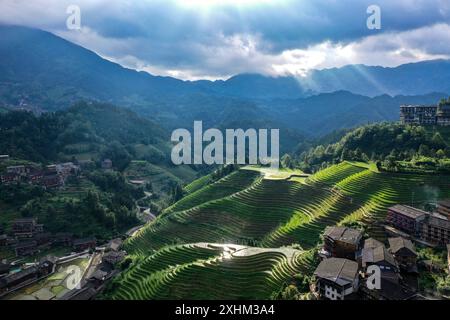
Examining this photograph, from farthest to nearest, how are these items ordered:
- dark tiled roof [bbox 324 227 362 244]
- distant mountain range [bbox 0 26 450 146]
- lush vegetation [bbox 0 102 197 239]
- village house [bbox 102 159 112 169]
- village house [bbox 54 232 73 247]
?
1. distant mountain range [bbox 0 26 450 146]
2. village house [bbox 102 159 112 169]
3. lush vegetation [bbox 0 102 197 239]
4. village house [bbox 54 232 73 247]
5. dark tiled roof [bbox 324 227 362 244]

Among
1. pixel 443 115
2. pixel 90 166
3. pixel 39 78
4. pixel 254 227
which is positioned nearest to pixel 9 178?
pixel 90 166

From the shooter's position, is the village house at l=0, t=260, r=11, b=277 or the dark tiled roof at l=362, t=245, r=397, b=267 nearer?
the dark tiled roof at l=362, t=245, r=397, b=267

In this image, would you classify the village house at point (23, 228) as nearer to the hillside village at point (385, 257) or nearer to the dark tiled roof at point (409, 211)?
the hillside village at point (385, 257)

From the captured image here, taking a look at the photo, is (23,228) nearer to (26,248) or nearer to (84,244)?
(26,248)

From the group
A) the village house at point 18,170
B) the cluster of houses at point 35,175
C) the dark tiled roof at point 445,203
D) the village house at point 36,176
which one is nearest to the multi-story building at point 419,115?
the dark tiled roof at point 445,203

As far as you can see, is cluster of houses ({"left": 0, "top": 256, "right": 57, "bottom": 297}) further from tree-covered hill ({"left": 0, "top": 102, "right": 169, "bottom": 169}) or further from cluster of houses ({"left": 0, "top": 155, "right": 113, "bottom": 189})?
tree-covered hill ({"left": 0, "top": 102, "right": 169, "bottom": 169})

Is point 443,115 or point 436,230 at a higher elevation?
point 443,115

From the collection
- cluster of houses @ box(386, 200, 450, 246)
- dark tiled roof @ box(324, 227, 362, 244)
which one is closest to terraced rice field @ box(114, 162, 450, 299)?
cluster of houses @ box(386, 200, 450, 246)
